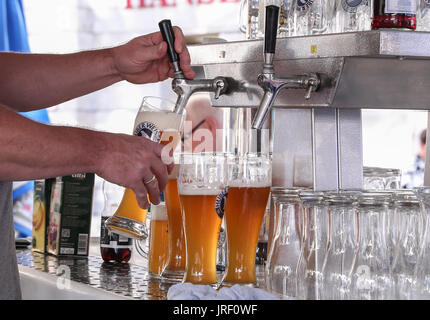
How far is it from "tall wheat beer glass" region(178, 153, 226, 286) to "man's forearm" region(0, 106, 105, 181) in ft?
0.53

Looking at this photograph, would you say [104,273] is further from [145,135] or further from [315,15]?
[315,15]

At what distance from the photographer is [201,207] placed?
1.25m

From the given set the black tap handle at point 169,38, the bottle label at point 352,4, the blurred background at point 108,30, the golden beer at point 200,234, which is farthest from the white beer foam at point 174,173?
the blurred background at point 108,30

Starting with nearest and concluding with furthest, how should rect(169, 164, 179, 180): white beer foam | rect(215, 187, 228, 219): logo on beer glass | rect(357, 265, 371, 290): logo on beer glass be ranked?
rect(357, 265, 371, 290): logo on beer glass
rect(215, 187, 228, 219): logo on beer glass
rect(169, 164, 179, 180): white beer foam

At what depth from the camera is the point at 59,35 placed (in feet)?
Result: 11.2

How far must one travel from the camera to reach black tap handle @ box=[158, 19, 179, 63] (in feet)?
4.56

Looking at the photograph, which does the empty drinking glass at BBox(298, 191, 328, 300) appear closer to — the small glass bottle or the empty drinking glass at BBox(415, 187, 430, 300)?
the empty drinking glass at BBox(415, 187, 430, 300)

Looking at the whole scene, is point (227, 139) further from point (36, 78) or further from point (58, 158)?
point (58, 158)

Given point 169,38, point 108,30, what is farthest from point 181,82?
point 108,30

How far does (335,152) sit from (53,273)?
639 millimetres

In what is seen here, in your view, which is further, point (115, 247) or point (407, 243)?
point (115, 247)

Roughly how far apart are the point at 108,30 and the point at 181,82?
6.87ft

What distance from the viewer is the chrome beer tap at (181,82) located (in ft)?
4.53

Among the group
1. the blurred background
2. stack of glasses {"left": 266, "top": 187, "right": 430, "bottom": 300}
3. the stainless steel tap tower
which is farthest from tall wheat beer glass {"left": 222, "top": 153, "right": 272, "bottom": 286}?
the blurred background
